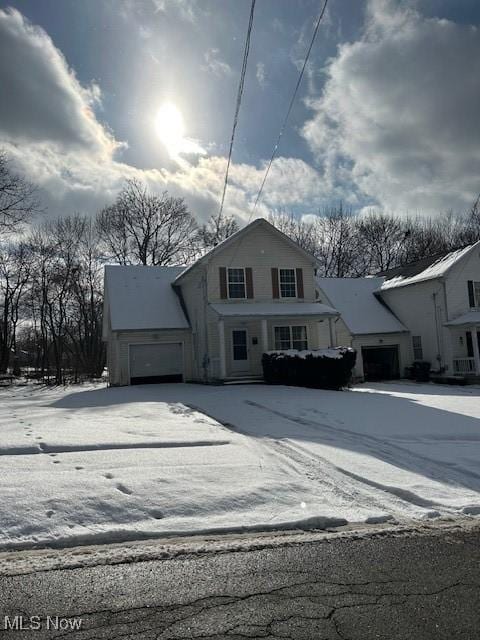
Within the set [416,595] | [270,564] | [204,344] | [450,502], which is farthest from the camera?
[204,344]

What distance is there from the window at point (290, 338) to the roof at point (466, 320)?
7.89m

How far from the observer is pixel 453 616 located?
307 cm

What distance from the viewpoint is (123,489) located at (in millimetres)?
5488

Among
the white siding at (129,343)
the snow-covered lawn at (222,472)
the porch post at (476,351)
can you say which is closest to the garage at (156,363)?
the white siding at (129,343)

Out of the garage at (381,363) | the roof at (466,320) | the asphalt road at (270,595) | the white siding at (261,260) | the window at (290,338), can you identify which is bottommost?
the asphalt road at (270,595)

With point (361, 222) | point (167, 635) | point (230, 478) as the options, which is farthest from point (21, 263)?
point (167, 635)

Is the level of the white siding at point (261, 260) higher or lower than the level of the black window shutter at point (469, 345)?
higher

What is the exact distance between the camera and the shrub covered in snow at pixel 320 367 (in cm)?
1808

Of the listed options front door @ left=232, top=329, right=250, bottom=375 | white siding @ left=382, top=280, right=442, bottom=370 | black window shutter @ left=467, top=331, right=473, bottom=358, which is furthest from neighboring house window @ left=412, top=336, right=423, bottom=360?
front door @ left=232, top=329, right=250, bottom=375

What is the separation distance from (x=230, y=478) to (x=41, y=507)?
2.20 meters

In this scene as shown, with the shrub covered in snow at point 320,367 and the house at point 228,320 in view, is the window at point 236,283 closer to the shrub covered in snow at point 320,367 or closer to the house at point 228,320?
the house at point 228,320

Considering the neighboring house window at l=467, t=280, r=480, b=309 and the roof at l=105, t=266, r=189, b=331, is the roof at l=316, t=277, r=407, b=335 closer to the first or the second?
the neighboring house window at l=467, t=280, r=480, b=309

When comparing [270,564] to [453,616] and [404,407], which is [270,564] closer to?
[453,616]

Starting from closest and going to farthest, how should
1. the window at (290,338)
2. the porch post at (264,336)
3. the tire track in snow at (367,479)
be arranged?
the tire track in snow at (367,479)
the porch post at (264,336)
the window at (290,338)
